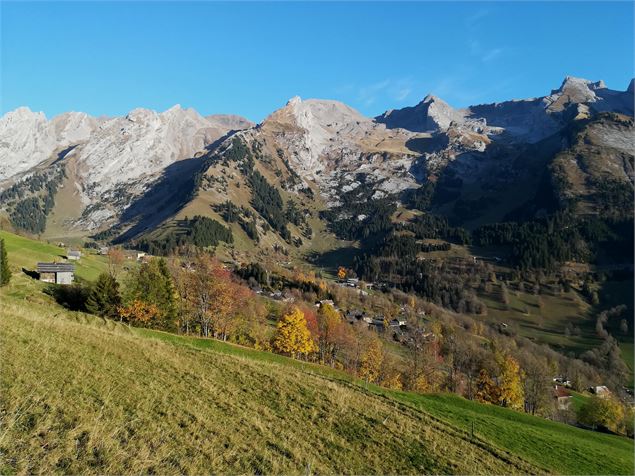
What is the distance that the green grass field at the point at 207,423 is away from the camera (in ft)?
39.6

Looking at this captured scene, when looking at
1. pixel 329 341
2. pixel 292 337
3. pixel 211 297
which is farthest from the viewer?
pixel 329 341

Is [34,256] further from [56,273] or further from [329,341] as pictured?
[329,341]

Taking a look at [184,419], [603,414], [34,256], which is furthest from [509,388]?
[34,256]

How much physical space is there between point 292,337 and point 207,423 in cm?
8382

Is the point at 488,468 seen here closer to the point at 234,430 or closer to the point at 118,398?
the point at 234,430

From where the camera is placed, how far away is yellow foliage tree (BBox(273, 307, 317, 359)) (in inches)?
3853

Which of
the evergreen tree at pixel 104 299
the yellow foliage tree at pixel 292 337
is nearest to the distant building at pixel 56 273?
the evergreen tree at pixel 104 299

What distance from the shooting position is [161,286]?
8275 centimetres

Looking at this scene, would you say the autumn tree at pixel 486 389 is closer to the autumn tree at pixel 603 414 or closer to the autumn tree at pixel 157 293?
the autumn tree at pixel 603 414

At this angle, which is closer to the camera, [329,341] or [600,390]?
[329,341]

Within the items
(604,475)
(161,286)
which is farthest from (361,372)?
(604,475)

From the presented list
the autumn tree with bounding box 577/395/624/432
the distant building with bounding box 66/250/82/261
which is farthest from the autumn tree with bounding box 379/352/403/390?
the distant building with bounding box 66/250/82/261

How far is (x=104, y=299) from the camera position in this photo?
6975 cm

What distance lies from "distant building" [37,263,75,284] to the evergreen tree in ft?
135
